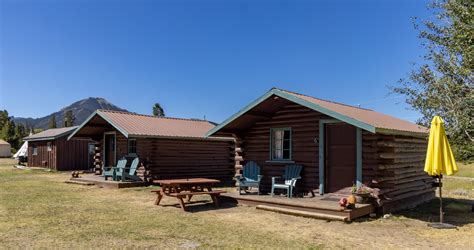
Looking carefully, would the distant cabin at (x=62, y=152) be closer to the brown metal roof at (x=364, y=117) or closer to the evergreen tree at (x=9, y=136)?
the brown metal roof at (x=364, y=117)

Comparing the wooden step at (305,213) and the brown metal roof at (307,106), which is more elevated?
the brown metal roof at (307,106)

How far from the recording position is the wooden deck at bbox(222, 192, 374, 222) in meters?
9.02

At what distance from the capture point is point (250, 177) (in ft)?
40.2

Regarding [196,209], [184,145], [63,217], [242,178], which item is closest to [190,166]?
[184,145]

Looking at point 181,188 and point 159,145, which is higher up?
point 159,145

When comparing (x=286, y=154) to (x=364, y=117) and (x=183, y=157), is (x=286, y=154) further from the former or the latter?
(x=183, y=157)

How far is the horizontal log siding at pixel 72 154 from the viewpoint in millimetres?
26656

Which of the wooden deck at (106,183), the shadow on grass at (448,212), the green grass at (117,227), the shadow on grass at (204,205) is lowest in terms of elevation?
the shadow on grass at (448,212)

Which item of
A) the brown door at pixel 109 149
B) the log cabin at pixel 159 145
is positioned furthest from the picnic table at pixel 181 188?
the brown door at pixel 109 149

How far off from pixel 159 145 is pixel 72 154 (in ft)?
42.1

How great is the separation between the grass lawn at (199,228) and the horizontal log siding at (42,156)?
1644cm

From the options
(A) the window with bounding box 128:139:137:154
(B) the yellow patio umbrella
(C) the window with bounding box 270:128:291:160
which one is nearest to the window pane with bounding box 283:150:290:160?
(C) the window with bounding box 270:128:291:160

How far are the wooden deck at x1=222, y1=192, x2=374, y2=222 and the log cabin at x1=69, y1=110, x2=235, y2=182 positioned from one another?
5308mm

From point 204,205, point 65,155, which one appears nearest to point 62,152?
Answer: point 65,155
